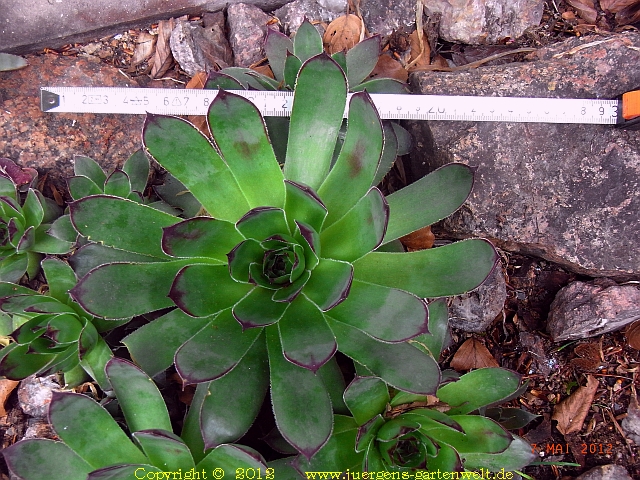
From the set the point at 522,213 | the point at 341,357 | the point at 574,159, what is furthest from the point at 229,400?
the point at 574,159

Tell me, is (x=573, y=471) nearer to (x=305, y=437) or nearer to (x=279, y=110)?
(x=305, y=437)

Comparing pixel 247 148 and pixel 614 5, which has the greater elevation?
pixel 614 5

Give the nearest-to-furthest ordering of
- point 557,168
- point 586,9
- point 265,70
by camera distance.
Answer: point 557,168
point 265,70
point 586,9

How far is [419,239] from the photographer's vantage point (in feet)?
6.21

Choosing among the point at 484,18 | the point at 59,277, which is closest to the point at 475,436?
the point at 59,277

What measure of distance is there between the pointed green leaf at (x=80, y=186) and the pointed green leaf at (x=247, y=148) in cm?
62

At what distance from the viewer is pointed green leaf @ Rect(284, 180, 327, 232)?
114cm

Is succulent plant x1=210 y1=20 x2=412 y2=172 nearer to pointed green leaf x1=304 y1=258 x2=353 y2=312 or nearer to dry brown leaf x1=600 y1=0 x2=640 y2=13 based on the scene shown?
pointed green leaf x1=304 y1=258 x2=353 y2=312

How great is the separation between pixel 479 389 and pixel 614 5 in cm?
184

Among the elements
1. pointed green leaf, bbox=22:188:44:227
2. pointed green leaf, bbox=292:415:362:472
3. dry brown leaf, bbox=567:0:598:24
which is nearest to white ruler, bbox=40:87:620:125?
pointed green leaf, bbox=22:188:44:227

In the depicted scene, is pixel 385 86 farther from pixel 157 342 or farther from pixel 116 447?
pixel 116 447

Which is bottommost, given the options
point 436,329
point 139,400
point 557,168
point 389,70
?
point 139,400

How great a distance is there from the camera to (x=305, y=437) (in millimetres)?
1212

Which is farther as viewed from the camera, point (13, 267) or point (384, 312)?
point (13, 267)
